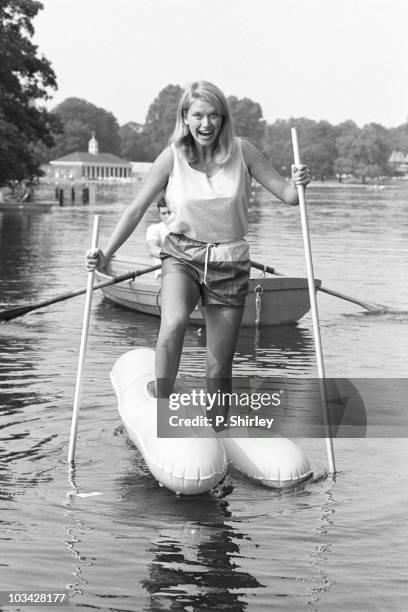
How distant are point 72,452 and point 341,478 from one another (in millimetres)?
1711

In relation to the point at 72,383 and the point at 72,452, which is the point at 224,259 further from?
the point at 72,383

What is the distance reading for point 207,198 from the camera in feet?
21.8

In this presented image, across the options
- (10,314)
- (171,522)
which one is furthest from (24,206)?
(171,522)

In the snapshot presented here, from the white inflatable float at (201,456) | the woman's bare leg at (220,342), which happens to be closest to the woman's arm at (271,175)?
the woman's bare leg at (220,342)

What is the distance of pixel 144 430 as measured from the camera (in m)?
7.08

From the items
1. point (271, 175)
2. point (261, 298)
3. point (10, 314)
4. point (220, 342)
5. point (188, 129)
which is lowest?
point (261, 298)

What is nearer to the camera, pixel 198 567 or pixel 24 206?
pixel 198 567

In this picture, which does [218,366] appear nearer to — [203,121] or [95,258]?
[95,258]

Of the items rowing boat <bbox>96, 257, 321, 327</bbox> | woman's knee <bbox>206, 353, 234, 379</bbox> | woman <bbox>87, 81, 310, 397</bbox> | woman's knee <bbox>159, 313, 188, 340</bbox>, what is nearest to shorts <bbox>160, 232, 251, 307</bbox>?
woman <bbox>87, 81, 310, 397</bbox>

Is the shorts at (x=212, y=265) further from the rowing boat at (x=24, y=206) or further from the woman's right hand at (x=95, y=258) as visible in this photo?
the rowing boat at (x=24, y=206)

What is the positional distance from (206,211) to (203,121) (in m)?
0.51

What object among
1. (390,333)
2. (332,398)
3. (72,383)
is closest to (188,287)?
(332,398)

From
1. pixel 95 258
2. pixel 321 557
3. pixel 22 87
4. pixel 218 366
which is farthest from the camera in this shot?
pixel 22 87

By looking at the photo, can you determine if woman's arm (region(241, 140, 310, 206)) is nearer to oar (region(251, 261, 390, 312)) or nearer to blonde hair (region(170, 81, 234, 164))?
blonde hair (region(170, 81, 234, 164))
